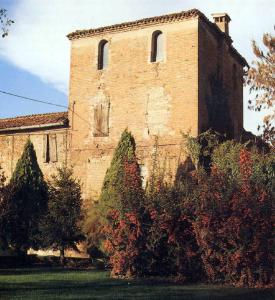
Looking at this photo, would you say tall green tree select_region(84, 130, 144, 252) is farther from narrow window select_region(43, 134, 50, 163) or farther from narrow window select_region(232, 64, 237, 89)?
narrow window select_region(232, 64, 237, 89)

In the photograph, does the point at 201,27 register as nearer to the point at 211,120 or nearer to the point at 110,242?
the point at 211,120

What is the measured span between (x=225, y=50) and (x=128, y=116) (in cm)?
598

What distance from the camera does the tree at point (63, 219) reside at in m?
16.8

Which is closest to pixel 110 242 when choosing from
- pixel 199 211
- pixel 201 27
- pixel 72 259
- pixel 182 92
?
pixel 199 211

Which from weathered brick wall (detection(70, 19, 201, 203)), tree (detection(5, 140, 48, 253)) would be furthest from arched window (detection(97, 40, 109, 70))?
tree (detection(5, 140, 48, 253))

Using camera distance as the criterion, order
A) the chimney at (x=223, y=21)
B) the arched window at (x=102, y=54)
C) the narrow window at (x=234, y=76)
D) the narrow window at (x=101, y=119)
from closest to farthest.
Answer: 1. the narrow window at (x=101, y=119)
2. the arched window at (x=102, y=54)
3. the chimney at (x=223, y=21)
4. the narrow window at (x=234, y=76)

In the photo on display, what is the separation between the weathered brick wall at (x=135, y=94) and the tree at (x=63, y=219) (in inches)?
155

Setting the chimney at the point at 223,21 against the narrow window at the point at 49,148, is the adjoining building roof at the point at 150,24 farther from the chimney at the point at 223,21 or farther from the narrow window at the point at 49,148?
the narrow window at the point at 49,148

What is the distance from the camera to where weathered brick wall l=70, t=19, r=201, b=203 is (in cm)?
2033

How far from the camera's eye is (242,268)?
1179 centimetres

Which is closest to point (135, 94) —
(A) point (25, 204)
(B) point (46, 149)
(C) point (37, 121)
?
(B) point (46, 149)

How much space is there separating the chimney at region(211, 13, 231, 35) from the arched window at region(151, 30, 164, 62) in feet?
12.3

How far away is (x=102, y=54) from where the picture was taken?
23.0m

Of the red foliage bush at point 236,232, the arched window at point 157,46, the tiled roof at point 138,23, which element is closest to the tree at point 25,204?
the tiled roof at point 138,23
